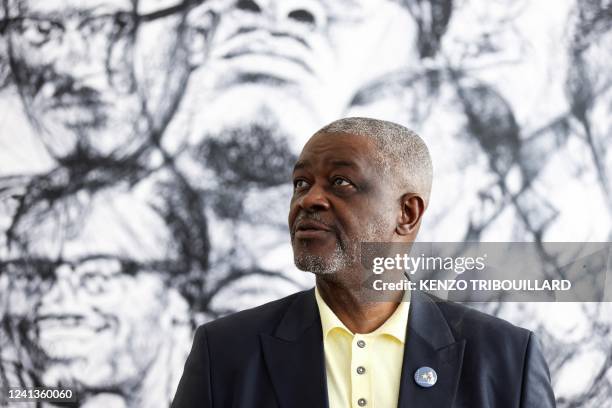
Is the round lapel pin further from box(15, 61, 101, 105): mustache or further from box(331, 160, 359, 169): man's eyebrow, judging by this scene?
box(15, 61, 101, 105): mustache

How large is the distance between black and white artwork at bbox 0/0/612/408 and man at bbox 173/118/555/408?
0.97 m

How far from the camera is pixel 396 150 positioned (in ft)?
4.33

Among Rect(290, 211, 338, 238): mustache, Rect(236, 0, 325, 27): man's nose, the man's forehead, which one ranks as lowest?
Rect(290, 211, 338, 238): mustache

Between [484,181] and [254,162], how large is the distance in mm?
681

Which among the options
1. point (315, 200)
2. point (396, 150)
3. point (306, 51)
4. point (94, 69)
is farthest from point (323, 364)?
point (94, 69)

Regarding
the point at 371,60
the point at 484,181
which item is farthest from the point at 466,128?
the point at 371,60

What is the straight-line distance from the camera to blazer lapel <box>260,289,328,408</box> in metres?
1.17

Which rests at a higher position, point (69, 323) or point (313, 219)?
point (313, 219)

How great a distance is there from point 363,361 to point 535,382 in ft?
0.87

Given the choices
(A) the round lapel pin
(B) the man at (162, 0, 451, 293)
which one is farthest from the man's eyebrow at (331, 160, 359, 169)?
(B) the man at (162, 0, 451, 293)

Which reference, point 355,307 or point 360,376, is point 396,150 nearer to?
point 355,307

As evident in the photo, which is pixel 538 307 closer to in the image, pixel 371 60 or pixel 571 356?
pixel 571 356

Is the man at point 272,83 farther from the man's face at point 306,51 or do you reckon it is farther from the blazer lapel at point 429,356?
the blazer lapel at point 429,356

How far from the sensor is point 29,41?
2.34 m
